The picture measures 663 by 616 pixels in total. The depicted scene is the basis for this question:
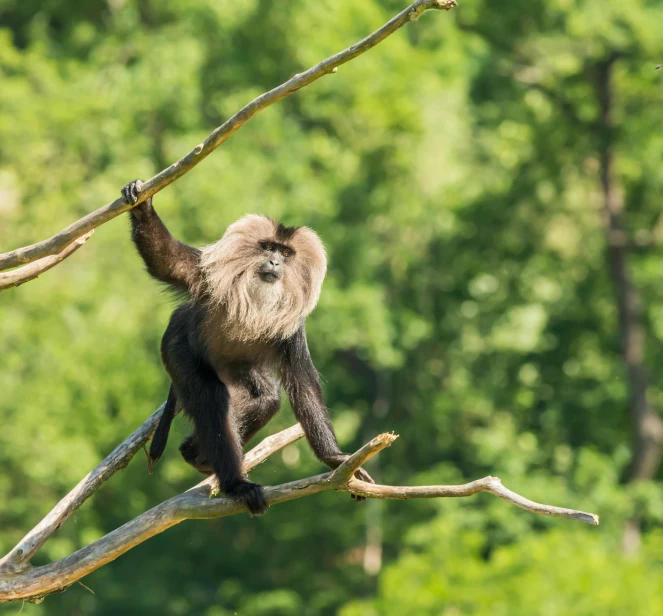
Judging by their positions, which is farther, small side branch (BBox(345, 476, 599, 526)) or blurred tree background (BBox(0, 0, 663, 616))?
blurred tree background (BBox(0, 0, 663, 616))

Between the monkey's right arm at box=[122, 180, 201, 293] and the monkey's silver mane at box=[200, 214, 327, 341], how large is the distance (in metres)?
0.12

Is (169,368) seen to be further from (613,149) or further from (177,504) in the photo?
(613,149)

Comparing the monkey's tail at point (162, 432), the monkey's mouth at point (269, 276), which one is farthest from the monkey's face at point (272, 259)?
the monkey's tail at point (162, 432)

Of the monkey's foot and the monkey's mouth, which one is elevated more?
the monkey's mouth

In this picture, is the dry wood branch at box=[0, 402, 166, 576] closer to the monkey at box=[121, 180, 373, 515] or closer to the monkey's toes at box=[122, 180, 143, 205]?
the monkey at box=[121, 180, 373, 515]

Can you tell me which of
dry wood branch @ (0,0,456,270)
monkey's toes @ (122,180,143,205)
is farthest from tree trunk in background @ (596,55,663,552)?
dry wood branch @ (0,0,456,270)

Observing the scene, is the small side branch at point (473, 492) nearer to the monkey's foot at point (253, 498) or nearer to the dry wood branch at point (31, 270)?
the monkey's foot at point (253, 498)

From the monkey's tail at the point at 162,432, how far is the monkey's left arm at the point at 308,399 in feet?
2.92

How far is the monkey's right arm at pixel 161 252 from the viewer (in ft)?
27.8

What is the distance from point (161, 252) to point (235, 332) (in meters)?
0.98

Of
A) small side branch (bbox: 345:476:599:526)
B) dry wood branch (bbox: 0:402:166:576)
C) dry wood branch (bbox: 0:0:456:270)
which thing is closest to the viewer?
dry wood branch (bbox: 0:0:456:270)

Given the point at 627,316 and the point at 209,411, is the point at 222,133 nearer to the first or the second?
the point at 209,411

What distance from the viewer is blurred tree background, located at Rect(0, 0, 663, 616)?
97.9 feet

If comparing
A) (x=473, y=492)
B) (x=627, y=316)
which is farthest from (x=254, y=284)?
(x=627, y=316)
